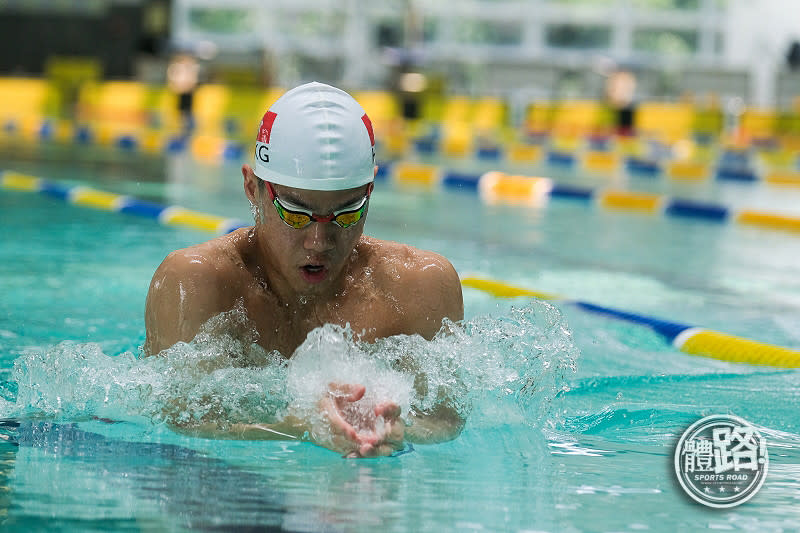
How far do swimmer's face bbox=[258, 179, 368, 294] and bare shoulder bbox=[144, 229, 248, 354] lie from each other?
14 cm

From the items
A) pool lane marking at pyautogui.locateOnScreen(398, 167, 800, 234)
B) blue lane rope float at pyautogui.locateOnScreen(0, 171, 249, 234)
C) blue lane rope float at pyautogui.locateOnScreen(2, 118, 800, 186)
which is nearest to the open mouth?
blue lane rope float at pyautogui.locateOnScreen(0, 171, 249, 234)

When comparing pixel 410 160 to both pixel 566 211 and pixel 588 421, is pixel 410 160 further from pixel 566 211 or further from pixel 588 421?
pixel 588 421

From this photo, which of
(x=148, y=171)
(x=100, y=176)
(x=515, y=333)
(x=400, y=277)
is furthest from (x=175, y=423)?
(x=148, y=171)

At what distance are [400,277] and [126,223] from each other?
4.51m

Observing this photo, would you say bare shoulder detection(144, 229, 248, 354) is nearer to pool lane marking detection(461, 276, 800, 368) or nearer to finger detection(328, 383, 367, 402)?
finger detection(328, 383, 367, 402)

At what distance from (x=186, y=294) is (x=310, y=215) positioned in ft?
1.13

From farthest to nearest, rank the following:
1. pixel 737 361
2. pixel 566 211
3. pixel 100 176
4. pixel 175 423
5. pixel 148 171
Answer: pixel 148 171 < pixel 100 176 < pixel 566 211 < pixel 737 361 < pixel 175 423

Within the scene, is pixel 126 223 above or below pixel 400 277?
below

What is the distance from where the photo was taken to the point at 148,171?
10367 millimetres

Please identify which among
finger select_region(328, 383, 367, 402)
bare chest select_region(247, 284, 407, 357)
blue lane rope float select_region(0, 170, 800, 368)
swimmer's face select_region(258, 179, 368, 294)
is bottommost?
blue lane rope float select_region(0, 170, 800, 368)

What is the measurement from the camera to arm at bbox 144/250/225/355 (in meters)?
2.45

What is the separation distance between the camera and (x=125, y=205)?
7.27 meters

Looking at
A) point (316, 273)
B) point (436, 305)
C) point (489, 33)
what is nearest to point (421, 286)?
point (436, 305)

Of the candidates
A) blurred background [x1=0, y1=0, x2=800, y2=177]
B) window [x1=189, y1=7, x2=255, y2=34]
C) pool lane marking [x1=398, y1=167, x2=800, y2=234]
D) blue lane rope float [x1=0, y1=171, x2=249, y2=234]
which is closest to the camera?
blue lane rope float [x1=0, y1=171, x2=249, y2=234]
